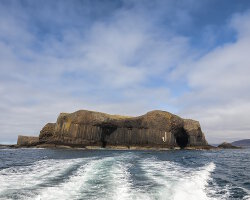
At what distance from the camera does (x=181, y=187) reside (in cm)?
1364

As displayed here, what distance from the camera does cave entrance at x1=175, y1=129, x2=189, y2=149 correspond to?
83.6 metres

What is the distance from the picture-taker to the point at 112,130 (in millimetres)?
77000

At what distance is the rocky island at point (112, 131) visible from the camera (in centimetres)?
7425

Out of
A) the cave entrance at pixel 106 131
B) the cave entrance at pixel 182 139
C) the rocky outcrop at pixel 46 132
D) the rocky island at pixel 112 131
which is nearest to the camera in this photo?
the rocky island at pixel 112 131

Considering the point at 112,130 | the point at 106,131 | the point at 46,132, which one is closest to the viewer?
the point at 106,131

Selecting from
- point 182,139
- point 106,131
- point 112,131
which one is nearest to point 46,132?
point 106,131

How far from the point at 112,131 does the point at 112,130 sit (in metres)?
0.31

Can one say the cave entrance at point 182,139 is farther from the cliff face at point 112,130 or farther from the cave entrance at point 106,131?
the cave entrance at point 106,131

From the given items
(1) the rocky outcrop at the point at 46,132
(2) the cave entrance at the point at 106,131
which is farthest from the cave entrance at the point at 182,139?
(1) the rocky outcrop at the point at 46,132

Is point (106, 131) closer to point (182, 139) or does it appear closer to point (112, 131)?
point (112, 131)

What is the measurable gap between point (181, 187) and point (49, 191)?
6.77 m

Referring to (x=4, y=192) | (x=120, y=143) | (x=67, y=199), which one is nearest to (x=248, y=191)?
(x=67, y=199)

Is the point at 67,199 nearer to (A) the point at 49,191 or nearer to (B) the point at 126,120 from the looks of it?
(A) the point at 49,191

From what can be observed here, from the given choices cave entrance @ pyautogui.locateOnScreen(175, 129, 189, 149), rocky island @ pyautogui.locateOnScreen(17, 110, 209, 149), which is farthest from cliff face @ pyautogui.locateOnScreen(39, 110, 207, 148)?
cave entrance @ pyautogui.locateOnScreen(175, 129, 189, 149)
